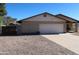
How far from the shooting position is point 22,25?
30875 mm

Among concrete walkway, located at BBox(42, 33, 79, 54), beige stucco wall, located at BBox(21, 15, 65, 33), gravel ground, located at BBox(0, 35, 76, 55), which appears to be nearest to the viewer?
gravel ground, located at BBox(0, 35, 76, 55)

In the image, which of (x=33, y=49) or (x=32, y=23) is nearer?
(x=33, y=49)

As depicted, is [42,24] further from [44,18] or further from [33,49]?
[33,49]

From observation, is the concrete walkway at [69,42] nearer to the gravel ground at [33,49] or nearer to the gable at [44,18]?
the gravel ground at [33,49]

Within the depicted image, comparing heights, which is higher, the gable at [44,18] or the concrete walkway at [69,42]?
the gable at [44,18]

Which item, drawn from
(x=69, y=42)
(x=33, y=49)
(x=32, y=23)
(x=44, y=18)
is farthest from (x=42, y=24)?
(x=33, y=49)

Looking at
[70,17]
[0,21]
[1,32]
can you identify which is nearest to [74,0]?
[1,32]

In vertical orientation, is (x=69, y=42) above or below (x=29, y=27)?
below

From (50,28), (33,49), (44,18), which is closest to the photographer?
(33,49)

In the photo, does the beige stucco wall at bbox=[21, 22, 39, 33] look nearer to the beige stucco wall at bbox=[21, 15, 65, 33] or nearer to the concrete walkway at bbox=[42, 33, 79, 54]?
the beige stucco wall at bbox=[21, 15, 65, 33]

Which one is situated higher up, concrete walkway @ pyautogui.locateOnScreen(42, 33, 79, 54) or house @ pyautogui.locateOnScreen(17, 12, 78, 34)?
house @ pyautogui.locateOnScreen(17, 12, 78, 34)

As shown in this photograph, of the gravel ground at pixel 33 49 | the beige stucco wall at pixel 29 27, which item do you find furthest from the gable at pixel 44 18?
the gravel ground at pixel 33 49

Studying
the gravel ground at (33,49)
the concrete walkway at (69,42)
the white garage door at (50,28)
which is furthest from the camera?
the white garage door at (50,28)

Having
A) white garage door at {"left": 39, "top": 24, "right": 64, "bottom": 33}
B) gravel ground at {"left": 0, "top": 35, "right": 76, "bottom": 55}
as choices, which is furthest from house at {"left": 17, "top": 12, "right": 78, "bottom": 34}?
gravel ground at {"left": 0, "top": 35, "right": 76, "bottom": 55}
